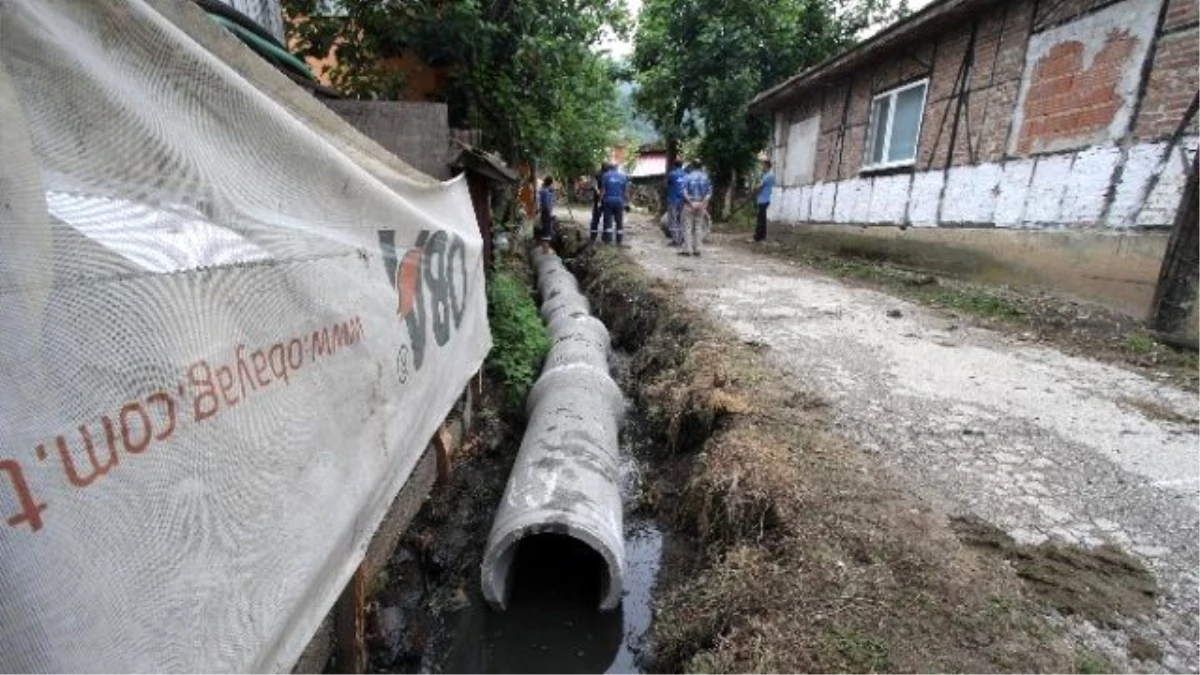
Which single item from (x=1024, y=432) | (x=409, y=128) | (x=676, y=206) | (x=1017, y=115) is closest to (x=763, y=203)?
(x=676, y=206)

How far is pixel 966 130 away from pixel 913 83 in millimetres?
1685

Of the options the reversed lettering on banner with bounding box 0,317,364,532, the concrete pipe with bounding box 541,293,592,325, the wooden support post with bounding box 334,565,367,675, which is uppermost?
the reversed lettering on banner with bounding box 0,317,364,532

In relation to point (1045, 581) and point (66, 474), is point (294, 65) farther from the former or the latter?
point (1045, 581)

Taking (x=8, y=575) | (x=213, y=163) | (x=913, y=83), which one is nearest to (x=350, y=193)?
(x=213, y=163)

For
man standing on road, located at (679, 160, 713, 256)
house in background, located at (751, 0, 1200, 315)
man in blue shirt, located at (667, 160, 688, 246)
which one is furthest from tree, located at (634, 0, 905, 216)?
man standing on road, located at (679, 160, 713, 256)

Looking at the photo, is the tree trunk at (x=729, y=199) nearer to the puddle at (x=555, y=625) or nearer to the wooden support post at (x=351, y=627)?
the puddle at (x=555, y=625)

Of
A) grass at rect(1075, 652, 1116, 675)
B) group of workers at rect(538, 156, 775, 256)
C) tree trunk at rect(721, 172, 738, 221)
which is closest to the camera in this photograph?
grass at rect(1075, 652, 1116, 675)

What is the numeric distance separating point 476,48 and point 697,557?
5347 mm

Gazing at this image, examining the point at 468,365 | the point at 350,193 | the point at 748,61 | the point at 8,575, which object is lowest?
the point at 468,365

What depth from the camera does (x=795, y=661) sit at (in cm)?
200

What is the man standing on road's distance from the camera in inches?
405

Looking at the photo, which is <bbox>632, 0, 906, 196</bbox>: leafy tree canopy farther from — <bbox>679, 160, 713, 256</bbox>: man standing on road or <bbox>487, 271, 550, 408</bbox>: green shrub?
<bbox>487, 271, 550, 408</bbox>: green shrub

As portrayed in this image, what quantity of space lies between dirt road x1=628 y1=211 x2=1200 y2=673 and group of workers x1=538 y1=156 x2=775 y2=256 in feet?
15.4

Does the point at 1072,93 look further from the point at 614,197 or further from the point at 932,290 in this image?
the point at 614,197
